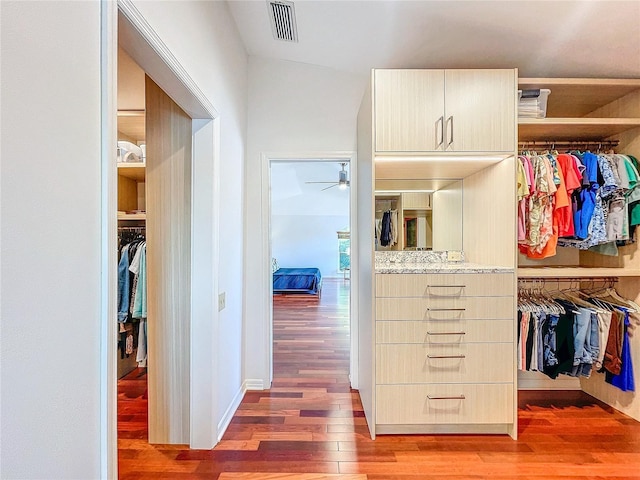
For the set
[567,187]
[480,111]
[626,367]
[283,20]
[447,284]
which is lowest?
[626,367]

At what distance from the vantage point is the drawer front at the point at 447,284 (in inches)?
85.0

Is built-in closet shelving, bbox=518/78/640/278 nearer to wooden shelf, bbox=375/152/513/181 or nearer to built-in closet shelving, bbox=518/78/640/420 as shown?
built-in closet shelving, bbox=518/78/640/420

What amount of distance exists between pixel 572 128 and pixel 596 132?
0.98 ft

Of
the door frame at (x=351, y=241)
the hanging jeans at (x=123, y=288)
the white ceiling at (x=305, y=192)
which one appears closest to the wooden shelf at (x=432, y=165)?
the door frame at (x=351, y=241)

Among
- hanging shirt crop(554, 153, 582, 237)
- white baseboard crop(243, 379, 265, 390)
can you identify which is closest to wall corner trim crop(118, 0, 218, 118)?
Result: white baseboard crop(243, 379, 265, 390)

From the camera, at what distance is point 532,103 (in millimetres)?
2305

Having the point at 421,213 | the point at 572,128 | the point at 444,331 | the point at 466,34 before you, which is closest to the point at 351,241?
the point at 421,213

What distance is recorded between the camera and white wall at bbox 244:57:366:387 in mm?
2928

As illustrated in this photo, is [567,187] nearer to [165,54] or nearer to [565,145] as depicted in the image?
[565,145]

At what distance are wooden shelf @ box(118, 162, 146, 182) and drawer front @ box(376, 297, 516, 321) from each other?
2188 mm

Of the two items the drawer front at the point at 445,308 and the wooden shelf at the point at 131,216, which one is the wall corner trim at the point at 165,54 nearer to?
the wooden shelf at the point at 131,216

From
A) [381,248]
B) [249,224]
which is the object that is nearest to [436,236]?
[381,248]
